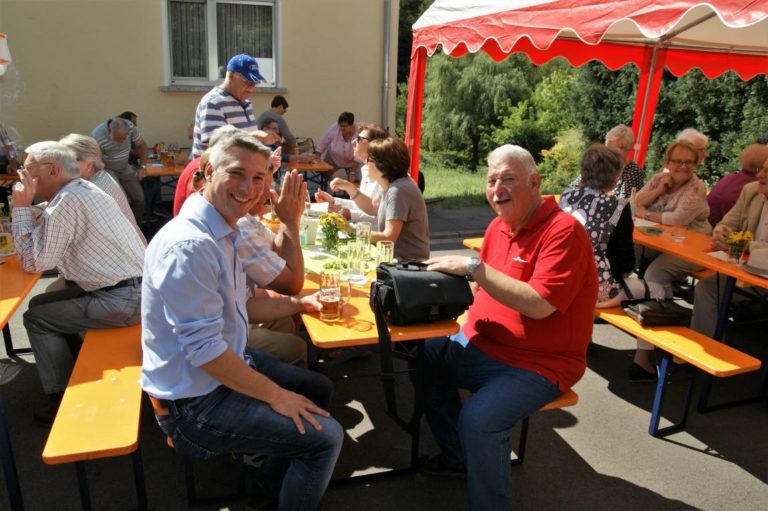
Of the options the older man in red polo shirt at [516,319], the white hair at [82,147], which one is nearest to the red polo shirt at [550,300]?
the older man in red polo shirt at [516,319]

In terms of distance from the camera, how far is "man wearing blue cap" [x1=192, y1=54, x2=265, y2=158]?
193 inches

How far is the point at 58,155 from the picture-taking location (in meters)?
2.90

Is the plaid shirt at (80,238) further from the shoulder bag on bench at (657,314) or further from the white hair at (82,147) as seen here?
the shoulder bag on bench at (657,314)

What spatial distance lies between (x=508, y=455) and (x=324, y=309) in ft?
3.32

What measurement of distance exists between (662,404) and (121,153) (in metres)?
6.17

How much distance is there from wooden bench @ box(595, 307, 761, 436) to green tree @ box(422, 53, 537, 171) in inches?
518

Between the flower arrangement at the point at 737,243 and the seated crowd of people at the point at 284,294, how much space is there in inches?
15.1

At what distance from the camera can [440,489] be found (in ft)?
9.09

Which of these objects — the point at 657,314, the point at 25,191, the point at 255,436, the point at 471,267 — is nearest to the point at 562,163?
the point at 657,314

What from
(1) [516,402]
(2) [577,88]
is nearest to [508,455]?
(1) [516,402]

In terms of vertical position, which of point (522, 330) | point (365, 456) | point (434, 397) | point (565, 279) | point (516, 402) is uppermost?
point (565, 279)

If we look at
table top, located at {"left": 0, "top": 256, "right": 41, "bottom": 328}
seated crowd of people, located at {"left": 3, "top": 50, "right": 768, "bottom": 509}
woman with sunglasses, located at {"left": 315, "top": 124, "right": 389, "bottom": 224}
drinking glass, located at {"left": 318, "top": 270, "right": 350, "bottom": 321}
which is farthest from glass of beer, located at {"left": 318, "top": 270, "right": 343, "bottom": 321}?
woman with sunglasses, located at {"left": 315, "top": 124, "right": 389, "bottom": 224}

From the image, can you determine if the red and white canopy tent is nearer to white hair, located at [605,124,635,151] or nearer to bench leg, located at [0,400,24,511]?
white hair, located at [605,124,635,151]

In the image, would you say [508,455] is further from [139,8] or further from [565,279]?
[139,8]
